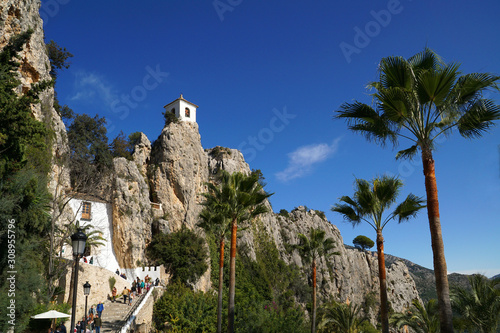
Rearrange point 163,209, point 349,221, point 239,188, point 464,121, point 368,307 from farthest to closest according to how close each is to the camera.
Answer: point 368,307
point 163,209
point 239,188
point 349,221
point 464,121

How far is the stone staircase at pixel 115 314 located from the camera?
1889 centimetres

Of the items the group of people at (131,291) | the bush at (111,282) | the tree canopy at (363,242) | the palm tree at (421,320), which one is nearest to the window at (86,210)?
the bush at (111,282)


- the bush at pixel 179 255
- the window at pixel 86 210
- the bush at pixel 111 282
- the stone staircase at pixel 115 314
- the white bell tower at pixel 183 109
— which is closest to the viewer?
the stone staircase at pixel 115 314

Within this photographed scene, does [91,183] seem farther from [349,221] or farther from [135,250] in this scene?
[349,221]

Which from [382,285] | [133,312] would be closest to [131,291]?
[133,312]

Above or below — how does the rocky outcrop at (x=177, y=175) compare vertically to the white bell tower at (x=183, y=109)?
below

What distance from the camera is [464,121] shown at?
770 centimetres

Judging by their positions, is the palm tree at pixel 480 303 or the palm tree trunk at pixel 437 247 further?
the palm tree at pixel 480 303

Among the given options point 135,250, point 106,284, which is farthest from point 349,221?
point 135,250

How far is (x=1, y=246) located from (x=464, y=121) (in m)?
16.9

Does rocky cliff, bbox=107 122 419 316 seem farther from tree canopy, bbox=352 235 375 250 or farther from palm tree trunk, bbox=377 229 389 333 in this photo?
palm tree trunk, bbox=377 229 389 333

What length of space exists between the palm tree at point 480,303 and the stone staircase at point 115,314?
17.3 m

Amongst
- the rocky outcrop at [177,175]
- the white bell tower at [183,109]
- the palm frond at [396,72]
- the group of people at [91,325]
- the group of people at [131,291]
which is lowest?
the group of people at [91,325]

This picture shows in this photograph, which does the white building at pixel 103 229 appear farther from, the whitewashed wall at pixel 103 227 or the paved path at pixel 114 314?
the paved path at pixel 114 314
